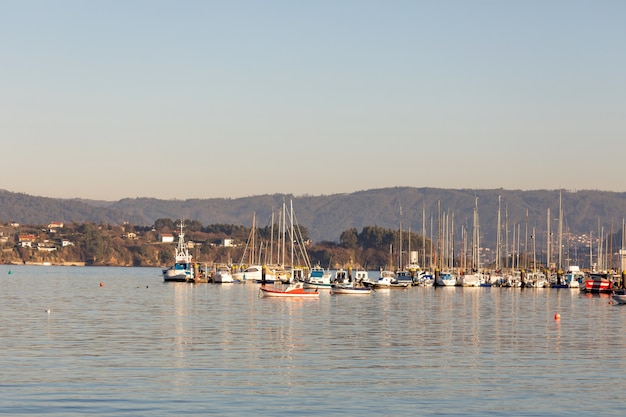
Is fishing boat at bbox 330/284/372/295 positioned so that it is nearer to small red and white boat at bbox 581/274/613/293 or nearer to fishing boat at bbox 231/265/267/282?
small red and white boat at bbox 581/274/613/293

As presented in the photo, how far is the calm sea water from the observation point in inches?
1419

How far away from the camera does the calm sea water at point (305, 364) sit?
3603 cm

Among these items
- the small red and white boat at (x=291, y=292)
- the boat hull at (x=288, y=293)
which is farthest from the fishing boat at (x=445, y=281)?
the boat hull at (x=288, y=293)

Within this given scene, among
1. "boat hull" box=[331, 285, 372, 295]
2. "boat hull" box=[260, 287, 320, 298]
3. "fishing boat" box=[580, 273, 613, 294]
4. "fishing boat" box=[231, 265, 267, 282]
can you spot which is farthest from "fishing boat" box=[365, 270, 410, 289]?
"boat hull" box=[260, 287, 320, 298]

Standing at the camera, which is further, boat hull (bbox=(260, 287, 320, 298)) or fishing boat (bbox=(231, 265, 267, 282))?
fishing boat (bbox=(231, 265, 267, 282))

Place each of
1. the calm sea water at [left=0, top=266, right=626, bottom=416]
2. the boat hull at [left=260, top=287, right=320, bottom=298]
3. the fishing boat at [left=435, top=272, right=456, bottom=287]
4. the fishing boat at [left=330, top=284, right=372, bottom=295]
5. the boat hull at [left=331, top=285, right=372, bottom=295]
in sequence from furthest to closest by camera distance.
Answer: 1. the fishing boat at [left=435, top=272, right=456, bottom=287]
2. the fishing boat at [left=330, top=284, right=372, bottom=295]
3. the boat hull at [left=331, top=285, right=372, bottom=295]
4. the boat hull at [left=260, top=287, right=320, bottom=298]
5. the calm sea water at [left=0, top=266, right=626, bottom=416]

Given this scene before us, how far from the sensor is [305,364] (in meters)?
47.0

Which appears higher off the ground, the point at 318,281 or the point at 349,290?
the point at 318,281

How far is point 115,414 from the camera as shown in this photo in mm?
33625

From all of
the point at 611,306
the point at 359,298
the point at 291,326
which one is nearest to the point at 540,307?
the point at 611,306

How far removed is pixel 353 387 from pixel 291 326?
30.6m

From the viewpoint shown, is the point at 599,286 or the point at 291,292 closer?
the point at 291,292

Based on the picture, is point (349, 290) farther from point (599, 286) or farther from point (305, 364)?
point (305, 364)

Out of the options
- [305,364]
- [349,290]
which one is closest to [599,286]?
[349,290]
